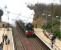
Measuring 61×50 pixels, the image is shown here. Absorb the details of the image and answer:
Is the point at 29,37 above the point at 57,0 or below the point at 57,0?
below

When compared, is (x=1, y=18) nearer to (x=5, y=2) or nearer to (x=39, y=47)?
(x=5, y=2)

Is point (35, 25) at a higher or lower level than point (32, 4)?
lower

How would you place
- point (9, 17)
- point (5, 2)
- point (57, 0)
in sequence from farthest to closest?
point (5, 2) → point (9, 17) → point (57, 0)

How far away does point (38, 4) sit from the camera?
111 feet

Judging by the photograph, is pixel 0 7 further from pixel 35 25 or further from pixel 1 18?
pixel 35 25

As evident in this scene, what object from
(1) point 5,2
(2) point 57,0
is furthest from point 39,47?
(1) point 5,2

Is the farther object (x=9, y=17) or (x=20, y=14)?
(x=9, y=17)

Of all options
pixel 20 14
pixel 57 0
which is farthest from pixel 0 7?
pixel 57 0

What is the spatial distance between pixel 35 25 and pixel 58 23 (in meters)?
4.97

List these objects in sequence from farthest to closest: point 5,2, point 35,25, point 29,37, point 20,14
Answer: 1. point 5,2
2. point 20,14
3. point 35,25
4. point 29,37

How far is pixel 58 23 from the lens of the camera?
2375 centimetres

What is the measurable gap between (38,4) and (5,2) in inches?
207

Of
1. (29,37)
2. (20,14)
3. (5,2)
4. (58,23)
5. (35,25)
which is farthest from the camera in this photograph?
(5,2)

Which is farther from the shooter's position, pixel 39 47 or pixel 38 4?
pixel 38 4
